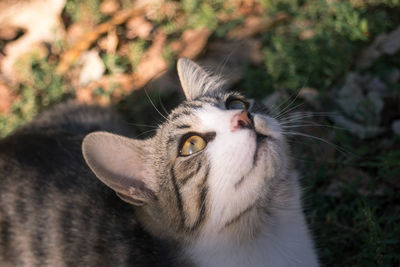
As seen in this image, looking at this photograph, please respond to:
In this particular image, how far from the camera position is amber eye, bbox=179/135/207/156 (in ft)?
7.65

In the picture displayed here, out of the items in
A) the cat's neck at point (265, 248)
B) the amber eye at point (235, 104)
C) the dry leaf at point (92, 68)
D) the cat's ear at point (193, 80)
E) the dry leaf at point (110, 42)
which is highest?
the dry leaf at point (110, 42)

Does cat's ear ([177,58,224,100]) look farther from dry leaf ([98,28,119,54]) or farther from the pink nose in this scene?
dry leaf ([98,28,119,54])

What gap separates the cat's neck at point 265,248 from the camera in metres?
2.34

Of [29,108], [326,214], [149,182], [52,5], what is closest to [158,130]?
[149,182]

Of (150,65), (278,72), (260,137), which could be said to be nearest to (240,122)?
(260,137)

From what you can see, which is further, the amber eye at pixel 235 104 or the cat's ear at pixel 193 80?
the cat's ear at pixel 193 80

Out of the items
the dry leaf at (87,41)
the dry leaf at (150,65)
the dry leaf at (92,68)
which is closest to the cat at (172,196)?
the dry leaf at (150,65)

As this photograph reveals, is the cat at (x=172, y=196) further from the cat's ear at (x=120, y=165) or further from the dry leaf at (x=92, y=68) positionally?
the dry leaf at (x=92, y=68)

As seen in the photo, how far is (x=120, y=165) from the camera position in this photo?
2.51 metres

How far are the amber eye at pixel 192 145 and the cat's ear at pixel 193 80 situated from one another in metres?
0.64

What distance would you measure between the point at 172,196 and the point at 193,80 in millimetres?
974

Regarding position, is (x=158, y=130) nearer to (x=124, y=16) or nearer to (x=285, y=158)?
(x=285, y=158)

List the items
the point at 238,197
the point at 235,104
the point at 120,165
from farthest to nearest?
the point at 235,104, the point at 120,165, the point at 238,197

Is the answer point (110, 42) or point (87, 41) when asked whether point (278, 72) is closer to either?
point (110, 42)
